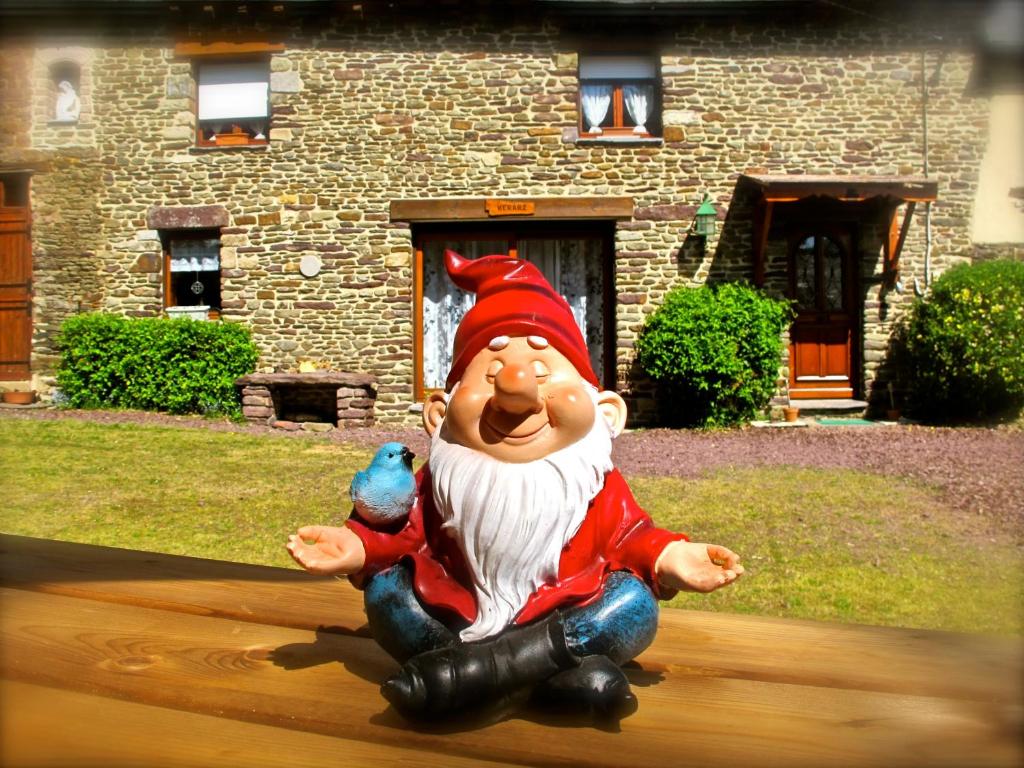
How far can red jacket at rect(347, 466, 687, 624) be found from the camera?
1241mm

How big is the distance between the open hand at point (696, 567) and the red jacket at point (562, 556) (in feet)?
0.07

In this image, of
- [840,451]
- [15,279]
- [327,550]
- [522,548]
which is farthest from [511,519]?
[15,279]

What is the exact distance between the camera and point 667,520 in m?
3.89

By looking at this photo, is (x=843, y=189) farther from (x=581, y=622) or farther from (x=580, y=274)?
(x=581, y=622)

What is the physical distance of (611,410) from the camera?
1.44 meters

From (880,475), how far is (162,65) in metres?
8.45

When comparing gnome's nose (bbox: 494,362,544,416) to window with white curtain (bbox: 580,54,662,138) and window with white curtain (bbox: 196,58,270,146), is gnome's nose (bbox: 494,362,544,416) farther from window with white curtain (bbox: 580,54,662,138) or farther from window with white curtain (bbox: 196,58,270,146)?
window with white curtain (bbox: 196,58,270,146)

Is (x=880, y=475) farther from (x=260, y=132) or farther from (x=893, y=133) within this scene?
(x=260, y=132)

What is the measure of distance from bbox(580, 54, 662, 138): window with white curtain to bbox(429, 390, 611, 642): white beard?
7.77 metres

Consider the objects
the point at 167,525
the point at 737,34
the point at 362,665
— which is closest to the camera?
the point at 362,665

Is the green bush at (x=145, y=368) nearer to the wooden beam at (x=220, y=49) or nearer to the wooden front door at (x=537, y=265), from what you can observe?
the wooden front door at (x=537, y=265)

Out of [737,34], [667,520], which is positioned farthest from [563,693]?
[737,34]

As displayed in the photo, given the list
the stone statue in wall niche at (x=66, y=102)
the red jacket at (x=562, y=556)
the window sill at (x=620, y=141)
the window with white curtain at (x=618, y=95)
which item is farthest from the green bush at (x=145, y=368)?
the red jacket at (x=562, y=556)

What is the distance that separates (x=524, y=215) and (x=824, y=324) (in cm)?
370
